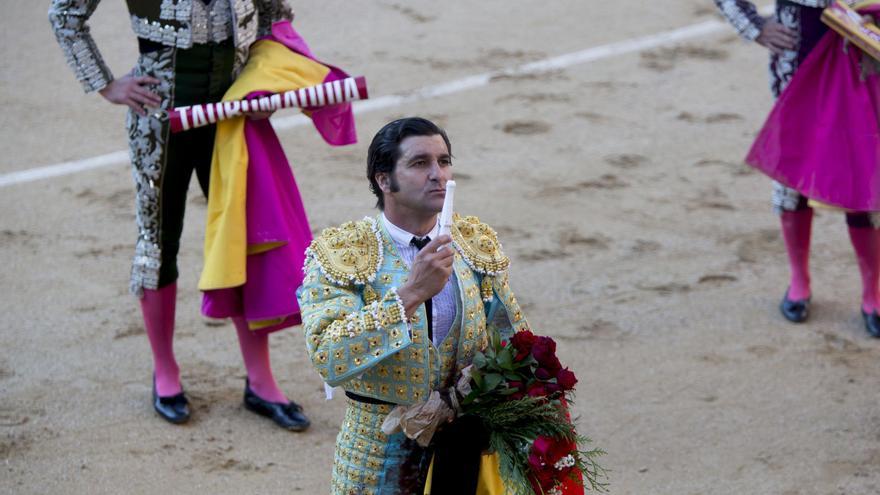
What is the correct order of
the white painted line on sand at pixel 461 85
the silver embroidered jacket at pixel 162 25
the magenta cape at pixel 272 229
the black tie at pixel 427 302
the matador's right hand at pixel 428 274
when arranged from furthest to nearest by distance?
the white painted line on sand at pixel 461 85 < the magenta cape at pixel 272 229 < the silver embroidered jacket at pixel 162 25 < the black tie at pixel 427 302 < the matador's right hand at pixel 428 274

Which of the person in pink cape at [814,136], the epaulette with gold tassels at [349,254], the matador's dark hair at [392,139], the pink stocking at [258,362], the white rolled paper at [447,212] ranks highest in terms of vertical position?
the matador's dark hair at [392,139]

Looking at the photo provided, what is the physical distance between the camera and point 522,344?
289 cm

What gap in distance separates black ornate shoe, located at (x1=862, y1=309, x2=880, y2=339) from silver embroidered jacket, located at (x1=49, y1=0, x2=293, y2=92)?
2.61 metres

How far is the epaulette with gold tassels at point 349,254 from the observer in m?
2.89

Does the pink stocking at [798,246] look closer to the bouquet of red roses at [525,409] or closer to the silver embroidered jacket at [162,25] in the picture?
the silver embroidered jacket at [162,25]

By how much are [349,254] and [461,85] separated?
5.10 metres

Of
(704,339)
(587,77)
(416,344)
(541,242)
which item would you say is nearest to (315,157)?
(541,242)

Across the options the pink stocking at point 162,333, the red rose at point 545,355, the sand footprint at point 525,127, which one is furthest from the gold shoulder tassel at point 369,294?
the sand footprint at point 525,127

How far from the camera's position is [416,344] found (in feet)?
9.48

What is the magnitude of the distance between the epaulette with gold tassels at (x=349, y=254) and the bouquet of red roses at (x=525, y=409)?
0.31m

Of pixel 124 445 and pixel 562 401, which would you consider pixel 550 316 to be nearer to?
pixel 124 445

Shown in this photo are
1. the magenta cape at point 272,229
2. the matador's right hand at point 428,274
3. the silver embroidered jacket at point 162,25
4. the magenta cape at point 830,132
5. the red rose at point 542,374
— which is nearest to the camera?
the matador's right hand at point 428,274

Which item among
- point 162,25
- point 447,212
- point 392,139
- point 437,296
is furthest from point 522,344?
point 162,25

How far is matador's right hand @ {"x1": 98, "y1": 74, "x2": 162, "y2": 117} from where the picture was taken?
430cm
